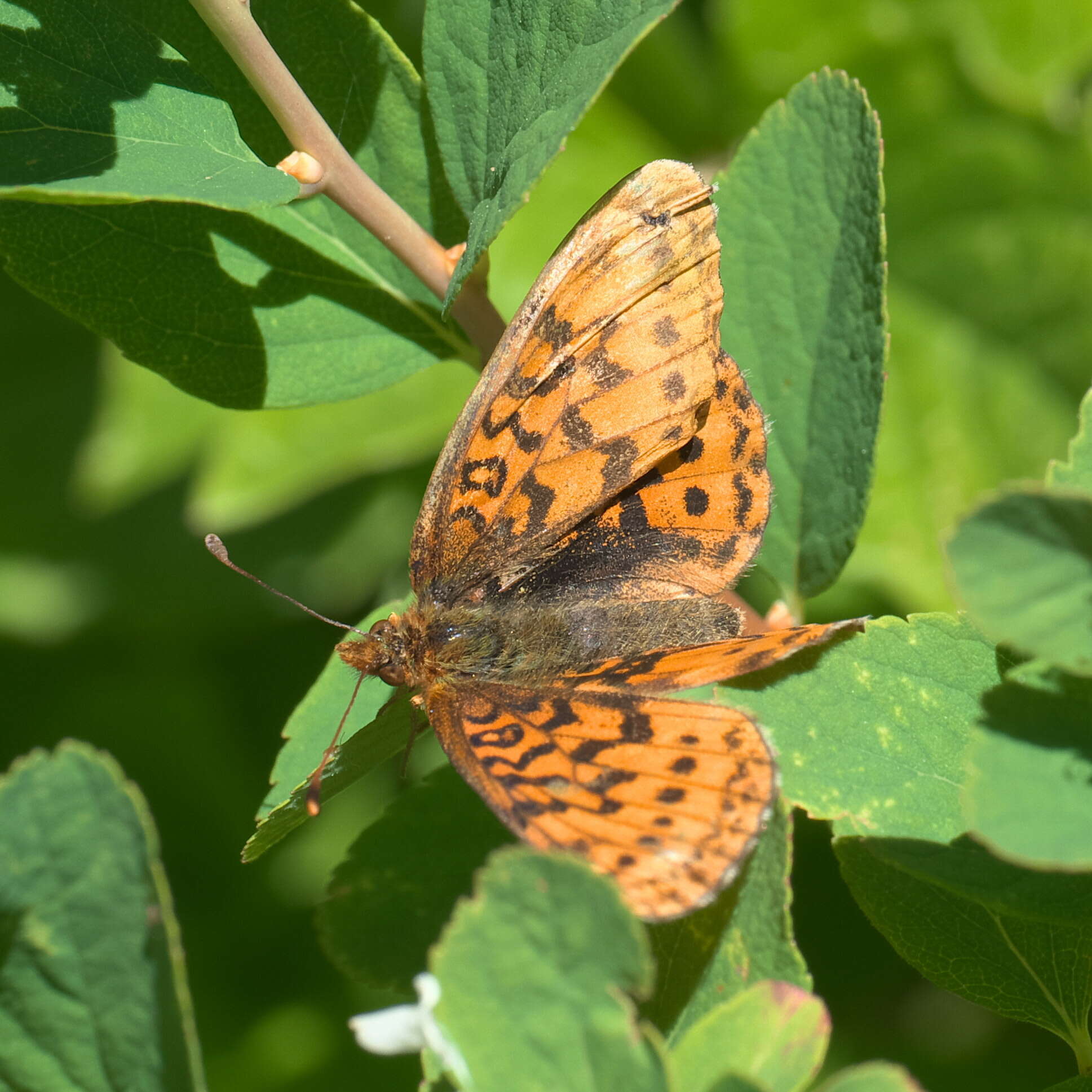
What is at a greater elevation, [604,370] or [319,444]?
[604,370]

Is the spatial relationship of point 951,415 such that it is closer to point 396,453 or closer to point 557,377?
point 396,453

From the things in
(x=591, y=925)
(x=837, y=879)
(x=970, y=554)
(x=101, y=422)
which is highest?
(x=101, y=422)

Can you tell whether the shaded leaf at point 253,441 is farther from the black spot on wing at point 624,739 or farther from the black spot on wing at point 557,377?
the black spot on wing at point 624,739

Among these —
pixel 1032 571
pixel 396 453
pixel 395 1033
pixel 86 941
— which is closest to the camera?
pixel 1032 571

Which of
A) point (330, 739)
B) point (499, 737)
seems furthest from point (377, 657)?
point (499, 737)

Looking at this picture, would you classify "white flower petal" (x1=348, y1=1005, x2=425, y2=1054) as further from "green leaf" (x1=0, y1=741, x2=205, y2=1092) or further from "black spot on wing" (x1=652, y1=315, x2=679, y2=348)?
"black spot on wing" (x1=652, y1=315, x2=679, y2=348)

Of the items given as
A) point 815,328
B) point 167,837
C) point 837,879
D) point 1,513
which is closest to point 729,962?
point 815,328

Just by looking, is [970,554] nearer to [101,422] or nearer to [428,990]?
[428,990]

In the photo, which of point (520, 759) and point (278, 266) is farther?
point (278, 266)
